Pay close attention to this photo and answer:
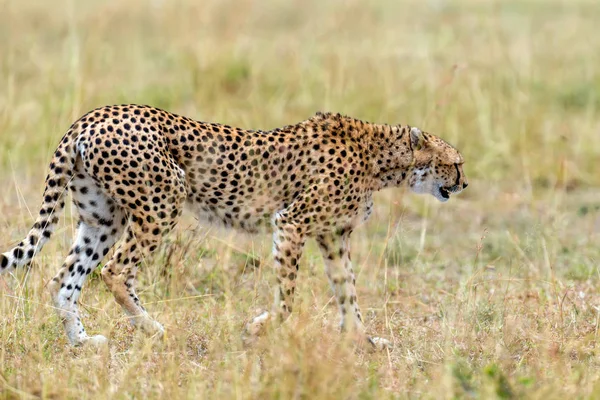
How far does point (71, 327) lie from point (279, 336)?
1061 millimetres

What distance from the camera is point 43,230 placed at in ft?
16.4

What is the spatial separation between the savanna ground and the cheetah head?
26 cm

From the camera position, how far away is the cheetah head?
5648 mm

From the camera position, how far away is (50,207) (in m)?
5.02

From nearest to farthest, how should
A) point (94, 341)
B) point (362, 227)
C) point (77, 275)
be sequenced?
point (94, 341), point (77, 275), point (362, 227)

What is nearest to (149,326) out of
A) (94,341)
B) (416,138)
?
(94,341)

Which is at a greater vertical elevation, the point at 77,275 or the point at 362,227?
the point at 77,275

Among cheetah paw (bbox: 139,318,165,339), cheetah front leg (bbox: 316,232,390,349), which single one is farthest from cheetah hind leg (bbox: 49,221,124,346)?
cheetah front leg (bbox: 316,232,390,349)

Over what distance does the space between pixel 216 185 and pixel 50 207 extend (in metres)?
0.72

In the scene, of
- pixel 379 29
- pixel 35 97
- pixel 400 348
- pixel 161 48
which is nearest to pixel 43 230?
pixel 400 348

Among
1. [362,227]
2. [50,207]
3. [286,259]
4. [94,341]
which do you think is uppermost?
[50,207]

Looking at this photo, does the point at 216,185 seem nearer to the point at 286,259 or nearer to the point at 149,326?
the point at 286,259

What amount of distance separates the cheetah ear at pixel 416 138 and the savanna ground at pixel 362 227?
395mm

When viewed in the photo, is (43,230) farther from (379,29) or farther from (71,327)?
(379,29)
